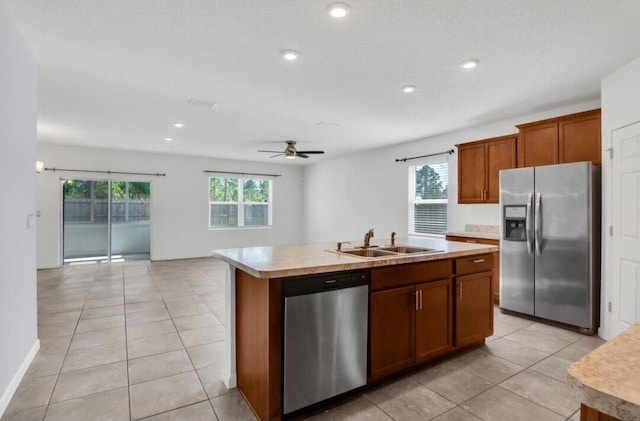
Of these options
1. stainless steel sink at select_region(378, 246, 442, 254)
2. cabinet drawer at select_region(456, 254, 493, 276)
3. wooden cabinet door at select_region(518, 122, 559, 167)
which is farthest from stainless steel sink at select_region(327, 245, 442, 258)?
wooden cabinet door at select_region(518, 122, 559, 167)

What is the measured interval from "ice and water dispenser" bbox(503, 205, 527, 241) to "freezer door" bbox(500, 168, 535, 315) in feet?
0.10

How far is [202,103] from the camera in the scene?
4012mm

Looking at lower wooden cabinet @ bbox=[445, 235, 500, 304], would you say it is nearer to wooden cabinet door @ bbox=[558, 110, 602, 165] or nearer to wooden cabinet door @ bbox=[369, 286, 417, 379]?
wooden cabinet door @ bbox=[558, 110, 602, 165]

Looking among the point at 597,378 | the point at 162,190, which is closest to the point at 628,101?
the point at 597,378

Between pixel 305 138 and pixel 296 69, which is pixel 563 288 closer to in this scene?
pixel 296 69

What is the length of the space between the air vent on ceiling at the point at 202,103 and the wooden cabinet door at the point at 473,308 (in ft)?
11.0

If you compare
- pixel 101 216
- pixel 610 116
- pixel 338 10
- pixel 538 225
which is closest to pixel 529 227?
pixel 538 225

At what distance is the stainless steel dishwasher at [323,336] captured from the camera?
192 centimetres

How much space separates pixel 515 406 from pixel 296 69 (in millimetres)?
3068

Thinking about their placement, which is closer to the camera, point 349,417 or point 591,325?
point 349,417

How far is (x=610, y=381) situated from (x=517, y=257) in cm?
356

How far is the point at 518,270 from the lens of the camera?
3.84 meters

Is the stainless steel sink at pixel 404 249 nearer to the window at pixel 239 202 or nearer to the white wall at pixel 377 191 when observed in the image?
the white wall at pixel 377 191

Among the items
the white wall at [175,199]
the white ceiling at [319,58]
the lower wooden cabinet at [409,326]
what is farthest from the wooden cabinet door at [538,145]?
the white wall at [175,199]
